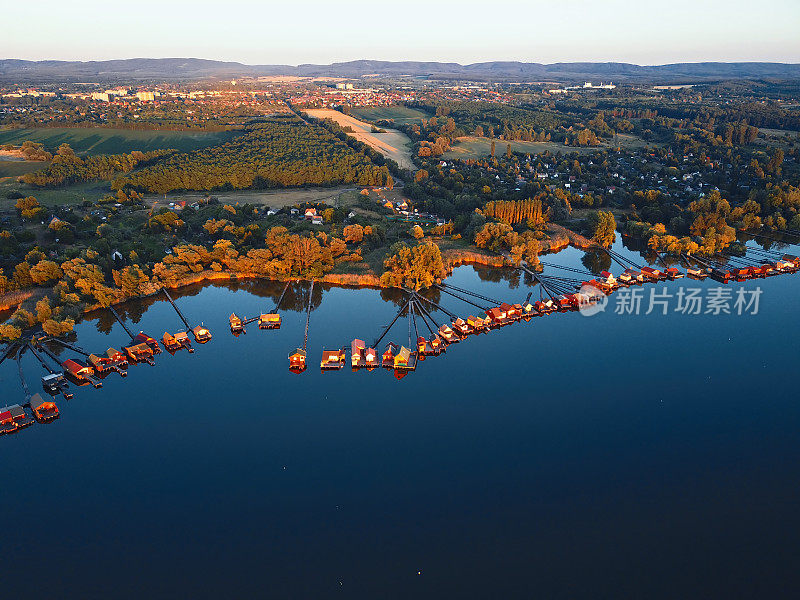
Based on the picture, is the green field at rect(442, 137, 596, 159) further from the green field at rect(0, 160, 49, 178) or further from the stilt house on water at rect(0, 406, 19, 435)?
the stilt house on water at rect(0, 406, 19, 435)

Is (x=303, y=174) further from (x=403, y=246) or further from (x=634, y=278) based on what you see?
(x=634, y=278)

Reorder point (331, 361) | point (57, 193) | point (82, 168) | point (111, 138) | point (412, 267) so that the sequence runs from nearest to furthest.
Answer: point (331, 361) < point (412, 267) < point (57, 193) < point (82, 168) < point (111, 138)

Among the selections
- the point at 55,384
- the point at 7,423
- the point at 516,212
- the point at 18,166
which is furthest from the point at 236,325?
the point at 18,166

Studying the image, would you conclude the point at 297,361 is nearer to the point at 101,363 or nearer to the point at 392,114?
the point at 101,363

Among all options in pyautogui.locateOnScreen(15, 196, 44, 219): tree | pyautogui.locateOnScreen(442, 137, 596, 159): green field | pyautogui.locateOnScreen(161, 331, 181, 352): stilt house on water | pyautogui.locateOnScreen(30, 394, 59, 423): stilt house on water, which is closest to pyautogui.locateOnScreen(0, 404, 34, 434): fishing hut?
pyautogui.locateOnScreen(30, 394, 59, 423): stilt house on water

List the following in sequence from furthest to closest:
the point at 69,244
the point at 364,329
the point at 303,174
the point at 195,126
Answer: the point at 195,126
the point at 303,174
the point at 69,244
the point at 364,329

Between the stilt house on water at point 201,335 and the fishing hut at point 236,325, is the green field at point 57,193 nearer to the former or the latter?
the stilt house on water at point 201,335

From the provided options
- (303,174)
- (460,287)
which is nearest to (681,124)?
(303,174)
